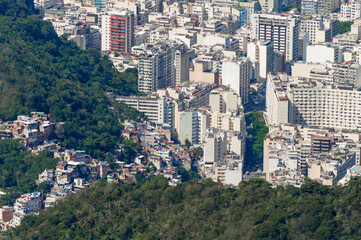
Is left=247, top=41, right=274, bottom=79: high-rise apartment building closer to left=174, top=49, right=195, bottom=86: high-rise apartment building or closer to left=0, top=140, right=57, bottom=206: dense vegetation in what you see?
left=174, top=49, right=195, bottom=86: high-rise apartment building

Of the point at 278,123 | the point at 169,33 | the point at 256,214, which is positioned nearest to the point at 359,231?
the point at 256,214

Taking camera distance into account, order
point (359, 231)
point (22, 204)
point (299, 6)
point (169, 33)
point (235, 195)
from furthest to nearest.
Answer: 1. point (299, 6)
2. point (169, 33)
3. point (22, 204)
4. point (235, 195)
5. point (359, 231)

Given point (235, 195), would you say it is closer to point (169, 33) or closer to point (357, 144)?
point (357, 144)

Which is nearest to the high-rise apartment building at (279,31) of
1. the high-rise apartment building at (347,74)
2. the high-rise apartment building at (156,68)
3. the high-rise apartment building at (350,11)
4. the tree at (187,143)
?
the high-rise apartment building at (350,11)

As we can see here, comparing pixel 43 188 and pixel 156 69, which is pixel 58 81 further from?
pixel 43 188

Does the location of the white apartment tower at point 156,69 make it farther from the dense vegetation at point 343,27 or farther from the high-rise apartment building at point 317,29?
the dense vegetation at point 343,27
